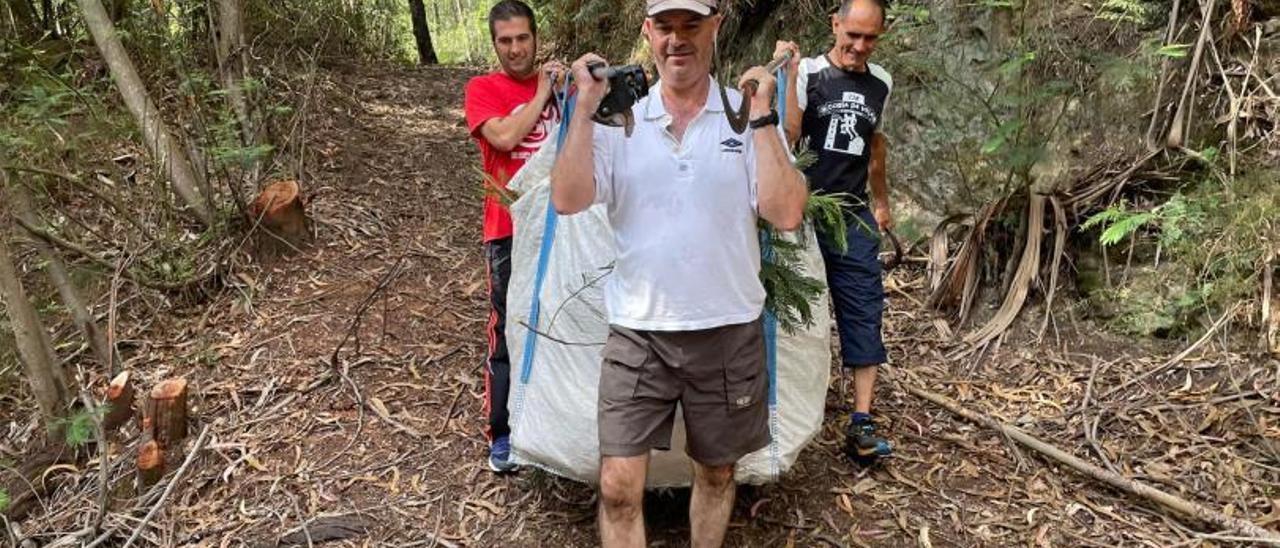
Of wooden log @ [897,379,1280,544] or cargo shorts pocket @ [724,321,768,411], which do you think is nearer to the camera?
cargo shorts pocket @ [724,321,768,411]

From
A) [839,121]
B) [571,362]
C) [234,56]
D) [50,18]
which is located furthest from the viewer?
[50,18]

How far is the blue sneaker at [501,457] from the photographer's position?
12.3 ft

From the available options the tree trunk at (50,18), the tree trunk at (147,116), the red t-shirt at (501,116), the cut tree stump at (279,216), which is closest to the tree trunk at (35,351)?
the tree trunk at (147,116)

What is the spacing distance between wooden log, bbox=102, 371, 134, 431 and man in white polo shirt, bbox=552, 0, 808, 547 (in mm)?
2964

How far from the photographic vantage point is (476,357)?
480cm

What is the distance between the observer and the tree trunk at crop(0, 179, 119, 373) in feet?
15.1

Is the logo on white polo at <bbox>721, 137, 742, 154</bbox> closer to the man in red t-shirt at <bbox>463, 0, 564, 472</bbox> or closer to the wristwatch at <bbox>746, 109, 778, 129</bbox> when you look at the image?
the wristwatch at <bbox>746, 109, 778, 129</bbox>

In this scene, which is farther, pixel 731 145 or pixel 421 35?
pixel 421 35

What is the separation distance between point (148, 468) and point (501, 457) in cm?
162

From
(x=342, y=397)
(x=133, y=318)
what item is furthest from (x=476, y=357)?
(x=133, y=318)

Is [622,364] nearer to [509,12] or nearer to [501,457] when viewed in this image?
[501,457]

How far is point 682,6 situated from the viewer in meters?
2.38

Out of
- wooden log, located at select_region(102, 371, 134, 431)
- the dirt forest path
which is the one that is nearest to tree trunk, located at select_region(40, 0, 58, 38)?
the dirt forest path

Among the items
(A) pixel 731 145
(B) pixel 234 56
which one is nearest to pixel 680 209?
(A) pixel 731 145
